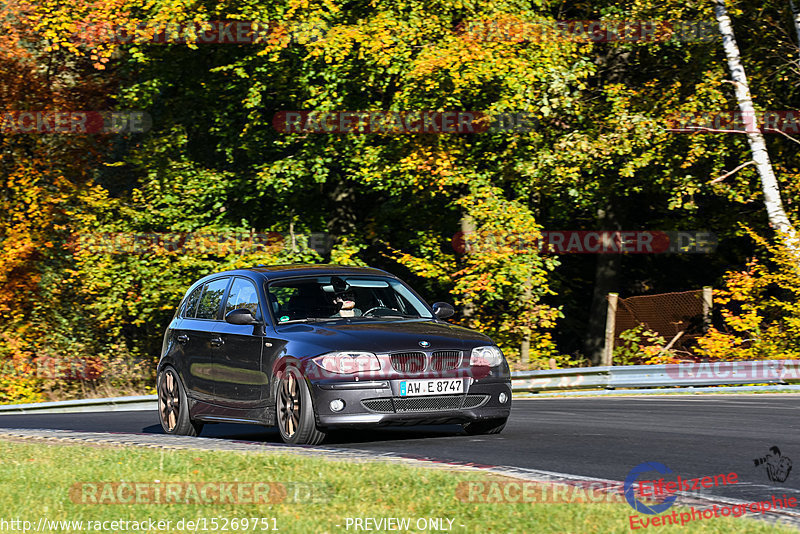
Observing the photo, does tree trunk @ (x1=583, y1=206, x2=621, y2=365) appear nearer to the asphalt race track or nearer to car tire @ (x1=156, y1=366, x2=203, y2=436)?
the asphalt race track

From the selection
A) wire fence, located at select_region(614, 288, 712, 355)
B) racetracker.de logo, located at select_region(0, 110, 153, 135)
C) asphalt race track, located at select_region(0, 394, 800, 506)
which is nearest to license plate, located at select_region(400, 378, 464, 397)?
asphalt race track, located at select_region(0, 394, 800, 506)

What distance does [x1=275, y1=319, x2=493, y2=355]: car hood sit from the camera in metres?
10.5

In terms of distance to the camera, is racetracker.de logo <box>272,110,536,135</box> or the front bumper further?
racetracker.de logo <box>272,110,536,135</box>

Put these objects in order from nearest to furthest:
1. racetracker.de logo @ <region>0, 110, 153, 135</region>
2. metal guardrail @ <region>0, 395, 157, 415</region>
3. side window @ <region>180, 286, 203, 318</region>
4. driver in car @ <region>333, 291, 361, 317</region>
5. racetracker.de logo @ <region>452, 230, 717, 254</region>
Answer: driver in car @ <region>333, 291, 361, 317</region> → side window @ <region>180, 286, 203, 318</region> → metal guardrail @ <region>0, 395, 157, 415</region> → racetracker.de logo @ <region>452, 230, 717, 254</region> → racetracker.de logo @ <region>0, 110, 153, 135</region>

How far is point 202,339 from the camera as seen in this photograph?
12.5 metres

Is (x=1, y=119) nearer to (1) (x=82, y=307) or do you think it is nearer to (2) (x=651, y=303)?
(1) (x=82, y=307)

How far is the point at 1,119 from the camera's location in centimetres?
3372

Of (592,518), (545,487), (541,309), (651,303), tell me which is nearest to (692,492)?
(545,487)

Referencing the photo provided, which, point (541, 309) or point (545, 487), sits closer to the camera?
point (545, 487)

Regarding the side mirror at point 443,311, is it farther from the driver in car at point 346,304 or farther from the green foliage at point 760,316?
the green foliage at point 760,316

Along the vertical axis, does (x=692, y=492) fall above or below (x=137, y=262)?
below

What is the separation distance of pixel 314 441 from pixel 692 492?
3972 millimetres

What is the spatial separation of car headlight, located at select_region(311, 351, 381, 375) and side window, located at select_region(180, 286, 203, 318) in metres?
3.32

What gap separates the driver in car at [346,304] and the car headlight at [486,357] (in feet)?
4.34
